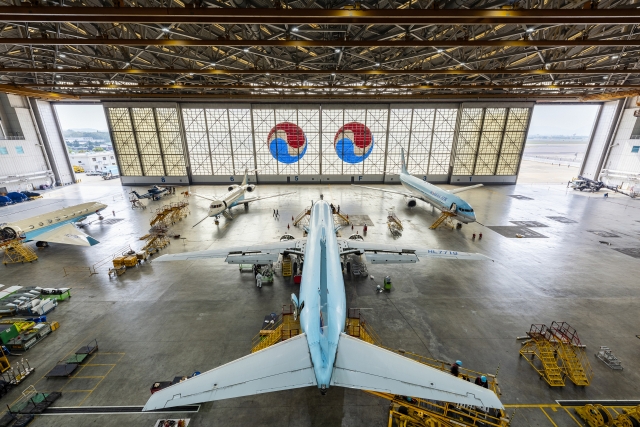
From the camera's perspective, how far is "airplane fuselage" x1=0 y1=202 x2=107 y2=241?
27.7m

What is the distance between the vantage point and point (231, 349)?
15.4 metres

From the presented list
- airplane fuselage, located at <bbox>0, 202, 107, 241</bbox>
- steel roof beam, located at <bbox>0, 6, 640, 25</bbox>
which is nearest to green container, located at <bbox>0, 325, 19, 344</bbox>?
airplane fuselage, located at <bbox>0, 202, 107, 241</bbox>

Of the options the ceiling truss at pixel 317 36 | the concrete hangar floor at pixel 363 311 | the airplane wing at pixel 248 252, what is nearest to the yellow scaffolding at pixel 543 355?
the concrete hangar floor at pixel 363 311

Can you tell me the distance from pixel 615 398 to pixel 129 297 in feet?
103

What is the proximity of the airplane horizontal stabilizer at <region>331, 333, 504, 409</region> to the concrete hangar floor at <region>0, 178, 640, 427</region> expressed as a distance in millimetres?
4443

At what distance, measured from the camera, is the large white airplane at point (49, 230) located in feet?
88.1

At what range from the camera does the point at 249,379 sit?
8531 mm

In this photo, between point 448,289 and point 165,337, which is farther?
point 448,289

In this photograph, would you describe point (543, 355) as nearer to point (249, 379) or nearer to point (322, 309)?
point (322, 309)

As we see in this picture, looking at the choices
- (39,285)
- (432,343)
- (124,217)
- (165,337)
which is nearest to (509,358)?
(432,343)

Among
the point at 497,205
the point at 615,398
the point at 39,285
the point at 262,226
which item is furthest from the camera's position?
the point at 497,205

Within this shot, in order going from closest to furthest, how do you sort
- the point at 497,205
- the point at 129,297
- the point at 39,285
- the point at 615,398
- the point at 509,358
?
1. the point at 615,398
2. the point at 509,358
3. the point at 129,297
4. the point at 39,285
5. the point at 497,205

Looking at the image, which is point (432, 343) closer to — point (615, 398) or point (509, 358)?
point (509, 358)

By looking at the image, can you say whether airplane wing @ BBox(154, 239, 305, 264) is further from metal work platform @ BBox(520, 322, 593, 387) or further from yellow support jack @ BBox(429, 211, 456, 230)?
yellow support jack @ BBox(429, 211, 456, 230)
